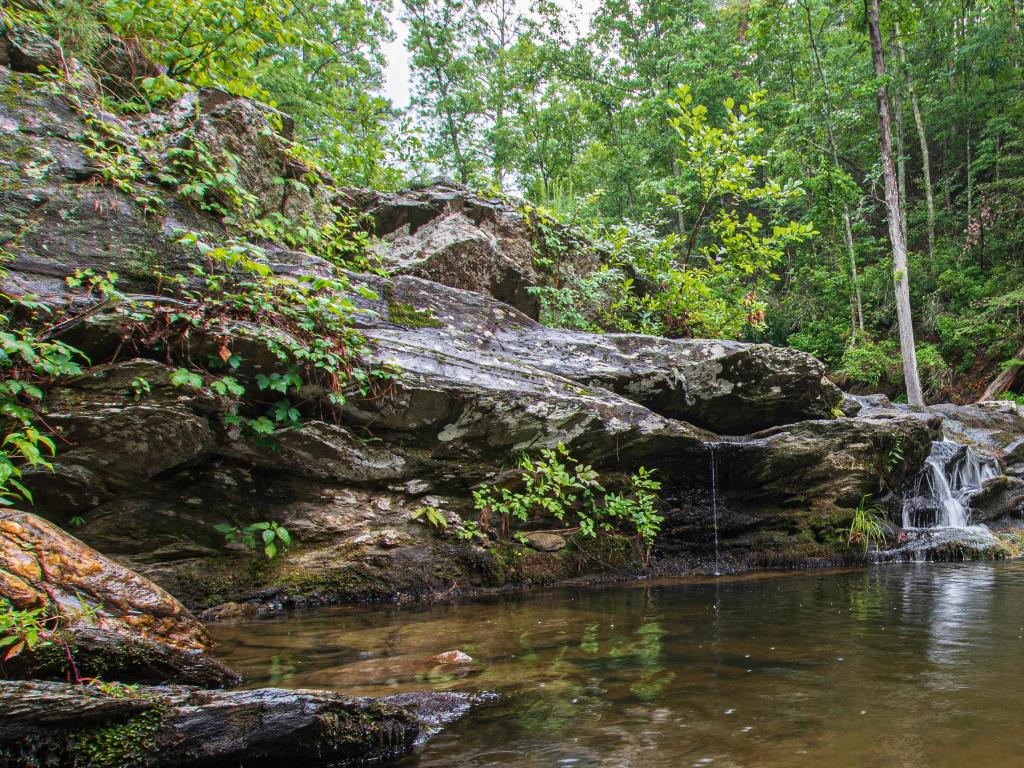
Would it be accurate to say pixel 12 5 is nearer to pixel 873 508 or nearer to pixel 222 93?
pixel 222 93

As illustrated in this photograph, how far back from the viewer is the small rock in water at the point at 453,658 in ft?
12.4

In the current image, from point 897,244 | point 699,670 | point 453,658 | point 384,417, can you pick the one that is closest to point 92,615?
point 453,658

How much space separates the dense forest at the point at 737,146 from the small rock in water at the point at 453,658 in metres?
6.48

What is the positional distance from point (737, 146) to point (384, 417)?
25.6 feet

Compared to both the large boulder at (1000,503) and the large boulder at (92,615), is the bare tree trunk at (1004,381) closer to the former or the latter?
the large boulder at (1000,503)

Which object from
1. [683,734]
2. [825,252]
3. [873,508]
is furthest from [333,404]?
[825,252]

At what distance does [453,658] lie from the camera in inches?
150

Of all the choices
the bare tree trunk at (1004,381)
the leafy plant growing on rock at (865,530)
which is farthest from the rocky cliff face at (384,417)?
the bare tree trunk at (1004,381)

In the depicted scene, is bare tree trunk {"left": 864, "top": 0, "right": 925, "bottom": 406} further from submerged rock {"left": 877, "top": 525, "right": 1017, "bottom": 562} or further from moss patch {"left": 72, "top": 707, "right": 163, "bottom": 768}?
moss patch {"left": 72, "top": 707, "right": 163, "bottom": 768}

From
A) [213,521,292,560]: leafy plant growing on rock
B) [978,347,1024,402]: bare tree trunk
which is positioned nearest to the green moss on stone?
[213,521,292,560]: leafy plant growing on rock

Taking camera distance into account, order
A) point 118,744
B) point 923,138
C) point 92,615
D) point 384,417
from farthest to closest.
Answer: point 923,138 → point 384,417 → point 92,615 → point 118,744

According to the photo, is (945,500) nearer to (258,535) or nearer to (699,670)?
(699,670)

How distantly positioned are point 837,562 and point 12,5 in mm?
12638

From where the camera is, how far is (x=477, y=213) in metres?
9.88
